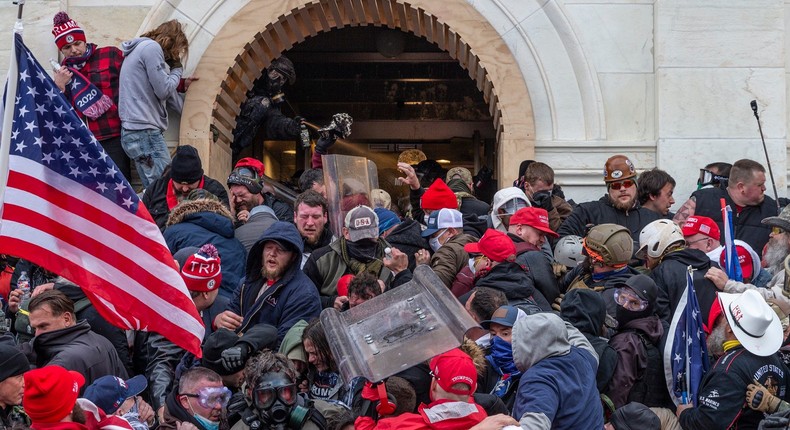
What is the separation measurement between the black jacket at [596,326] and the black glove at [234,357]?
2.08m

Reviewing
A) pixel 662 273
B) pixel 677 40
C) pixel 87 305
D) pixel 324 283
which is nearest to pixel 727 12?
pixel 677 40

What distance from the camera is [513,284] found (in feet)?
33.0

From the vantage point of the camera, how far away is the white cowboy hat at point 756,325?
8906 millimetres

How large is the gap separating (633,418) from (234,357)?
2.49 m

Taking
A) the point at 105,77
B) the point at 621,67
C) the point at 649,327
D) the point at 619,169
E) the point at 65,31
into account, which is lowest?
the point at 649,327

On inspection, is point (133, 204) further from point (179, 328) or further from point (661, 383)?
point (661, 383)

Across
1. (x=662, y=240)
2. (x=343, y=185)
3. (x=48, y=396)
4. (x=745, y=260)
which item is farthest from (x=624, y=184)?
(x=48, y=396)

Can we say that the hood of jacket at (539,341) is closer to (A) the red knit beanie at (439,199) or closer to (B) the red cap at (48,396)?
(B) the red cap at (48,396)

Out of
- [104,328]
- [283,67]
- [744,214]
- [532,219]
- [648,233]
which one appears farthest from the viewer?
[283,67]

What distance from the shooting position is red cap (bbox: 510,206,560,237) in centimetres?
1099

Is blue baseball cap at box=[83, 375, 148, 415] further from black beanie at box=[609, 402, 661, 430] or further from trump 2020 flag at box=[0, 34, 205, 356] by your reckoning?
black beanie at box=[609, 402, 661, 430]

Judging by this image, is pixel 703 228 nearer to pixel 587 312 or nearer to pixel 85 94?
pixel 587 312

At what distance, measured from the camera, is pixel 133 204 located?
29.6 feet

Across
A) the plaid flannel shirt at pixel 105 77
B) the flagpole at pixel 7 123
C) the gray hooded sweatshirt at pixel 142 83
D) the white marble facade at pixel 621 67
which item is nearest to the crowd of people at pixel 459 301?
the plaid flannel shirt at pixel 105 77
